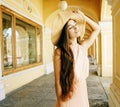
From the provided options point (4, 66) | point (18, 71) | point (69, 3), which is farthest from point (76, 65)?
point (69, 3)

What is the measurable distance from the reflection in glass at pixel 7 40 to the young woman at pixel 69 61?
4116 millimetres

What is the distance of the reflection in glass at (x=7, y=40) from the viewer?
4977 mm

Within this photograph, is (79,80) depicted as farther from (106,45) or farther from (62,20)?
(106,45)

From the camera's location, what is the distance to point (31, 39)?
7.58m

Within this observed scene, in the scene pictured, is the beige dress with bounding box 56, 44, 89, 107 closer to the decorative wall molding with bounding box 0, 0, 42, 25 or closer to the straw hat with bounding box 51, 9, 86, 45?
the straw hat with bounding box 51, 9, 86, 45

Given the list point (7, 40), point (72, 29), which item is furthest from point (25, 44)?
point (72, 29)

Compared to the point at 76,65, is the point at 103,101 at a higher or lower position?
lower

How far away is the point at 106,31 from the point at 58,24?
7.60 m

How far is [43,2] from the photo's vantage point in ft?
30.3

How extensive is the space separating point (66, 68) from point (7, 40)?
14.4 feet

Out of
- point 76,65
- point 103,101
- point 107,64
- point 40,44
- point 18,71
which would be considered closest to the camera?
point 76,65

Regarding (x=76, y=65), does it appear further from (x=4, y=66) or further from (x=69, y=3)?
(x=69, y=3)

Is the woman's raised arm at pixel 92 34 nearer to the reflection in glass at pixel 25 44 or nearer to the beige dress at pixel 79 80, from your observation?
the beige dress at pixel 79 80

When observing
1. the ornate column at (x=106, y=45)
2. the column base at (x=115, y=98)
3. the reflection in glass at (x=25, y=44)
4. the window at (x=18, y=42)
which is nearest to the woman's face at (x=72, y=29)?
the column base at (x=115, y=98)
